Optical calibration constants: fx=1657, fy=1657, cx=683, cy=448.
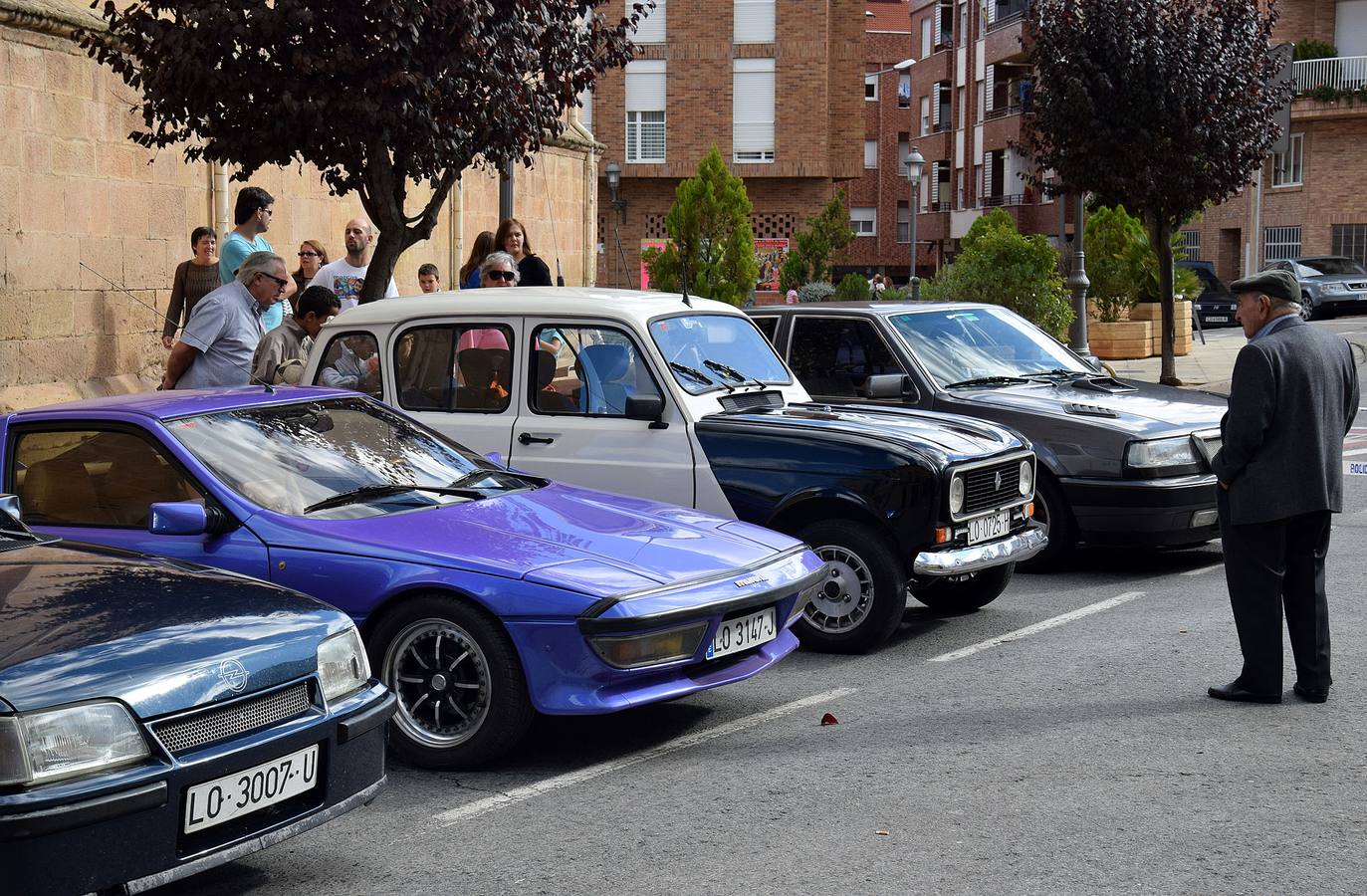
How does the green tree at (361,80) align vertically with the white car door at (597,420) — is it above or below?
above

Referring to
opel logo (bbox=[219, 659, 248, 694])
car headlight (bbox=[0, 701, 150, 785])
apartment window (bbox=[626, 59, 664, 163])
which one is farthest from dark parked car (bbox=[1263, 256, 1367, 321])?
car headlight (bbox=[0, 701, 150, 785])

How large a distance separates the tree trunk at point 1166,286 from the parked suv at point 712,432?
15594 millimetres

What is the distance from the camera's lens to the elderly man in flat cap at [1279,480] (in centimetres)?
655

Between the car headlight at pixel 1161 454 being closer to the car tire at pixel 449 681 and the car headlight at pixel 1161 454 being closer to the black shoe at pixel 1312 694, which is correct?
the black shoe at pixel 1312 694

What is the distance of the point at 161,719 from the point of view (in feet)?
13.5

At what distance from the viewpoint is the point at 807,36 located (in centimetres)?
5066

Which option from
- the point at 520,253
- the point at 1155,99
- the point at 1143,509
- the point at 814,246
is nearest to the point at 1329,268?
the point at 814,246

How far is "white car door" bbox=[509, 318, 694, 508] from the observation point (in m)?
8.16

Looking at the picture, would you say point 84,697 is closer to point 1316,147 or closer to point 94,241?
point 94,241

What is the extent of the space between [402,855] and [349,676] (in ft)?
2.04

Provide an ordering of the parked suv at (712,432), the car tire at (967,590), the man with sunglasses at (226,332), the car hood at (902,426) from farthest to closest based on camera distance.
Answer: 1. the man with sunglasses at (226,332)
2. the car tire at (967,590)
3. the car hood at (902,426)
4. the parked suv at (712,432)

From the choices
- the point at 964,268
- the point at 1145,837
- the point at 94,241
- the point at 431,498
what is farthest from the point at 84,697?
the point at 964,268

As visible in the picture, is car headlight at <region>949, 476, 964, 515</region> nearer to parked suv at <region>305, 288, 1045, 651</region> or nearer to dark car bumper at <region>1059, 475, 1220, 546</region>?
parked suv at <region>305, 288, 1045, 651</region>

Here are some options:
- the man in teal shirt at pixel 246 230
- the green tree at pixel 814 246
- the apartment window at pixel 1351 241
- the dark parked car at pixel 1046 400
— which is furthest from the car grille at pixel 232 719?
the apartment window at pixel 1351 241
